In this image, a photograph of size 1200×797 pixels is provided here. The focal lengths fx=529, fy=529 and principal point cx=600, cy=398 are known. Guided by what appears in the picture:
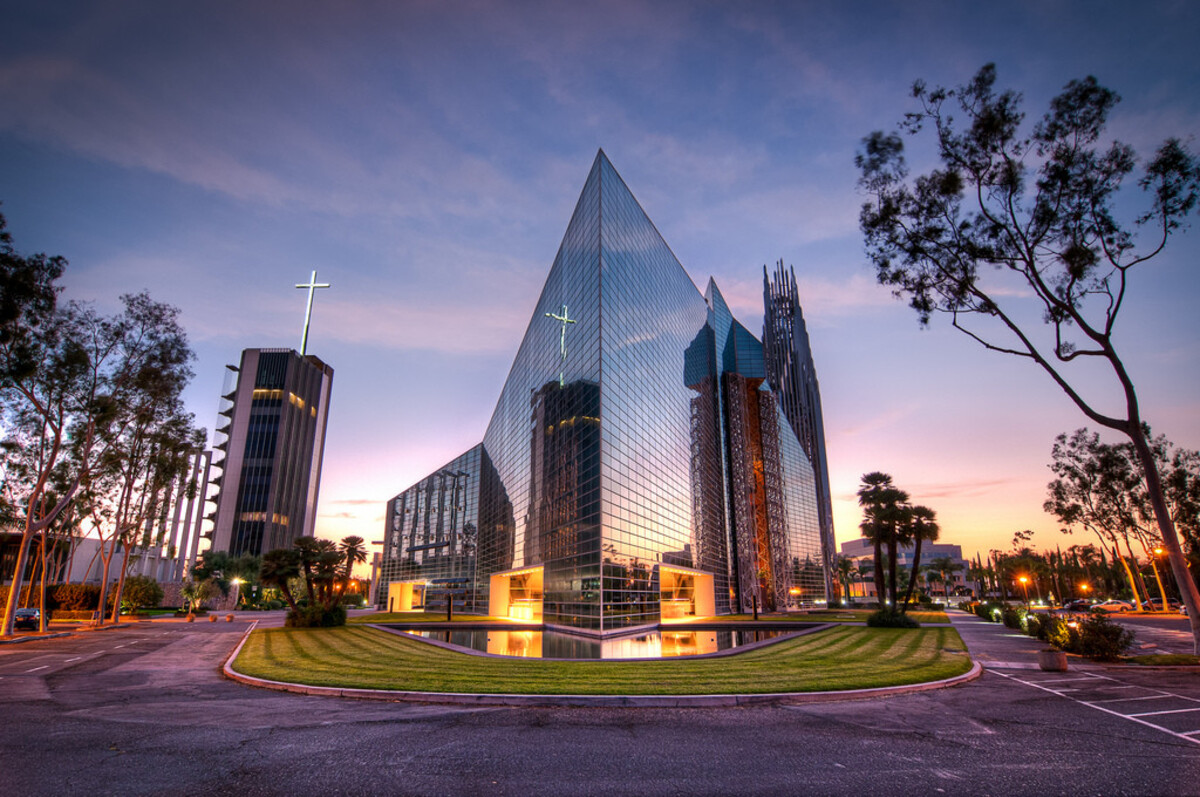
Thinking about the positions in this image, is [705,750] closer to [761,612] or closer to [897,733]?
[897,733]

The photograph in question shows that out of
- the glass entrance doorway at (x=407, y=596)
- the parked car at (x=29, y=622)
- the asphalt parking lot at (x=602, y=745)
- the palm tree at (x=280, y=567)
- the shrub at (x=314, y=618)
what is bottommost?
the glass entrance doorway at (x=407, y=596)

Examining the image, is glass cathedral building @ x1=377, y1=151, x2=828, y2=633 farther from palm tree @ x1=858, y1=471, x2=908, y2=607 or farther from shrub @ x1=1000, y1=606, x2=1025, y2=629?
shrub @ x1=1000, y1=606, x2=1025, y2=629

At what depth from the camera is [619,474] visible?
39219 millimetres

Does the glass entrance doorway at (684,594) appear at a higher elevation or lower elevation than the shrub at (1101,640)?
lower

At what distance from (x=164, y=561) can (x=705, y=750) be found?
459ft

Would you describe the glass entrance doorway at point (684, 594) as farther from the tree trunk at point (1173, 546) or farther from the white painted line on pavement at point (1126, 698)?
the white painted line on pavement at point (1126, 698)

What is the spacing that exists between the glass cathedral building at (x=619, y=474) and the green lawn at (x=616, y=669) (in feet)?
56.0

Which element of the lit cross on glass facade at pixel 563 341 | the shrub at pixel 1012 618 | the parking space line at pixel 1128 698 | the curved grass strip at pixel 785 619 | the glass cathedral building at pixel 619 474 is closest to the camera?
the parking space line at pixel 1128 698

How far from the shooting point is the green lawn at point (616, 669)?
40.8 feet

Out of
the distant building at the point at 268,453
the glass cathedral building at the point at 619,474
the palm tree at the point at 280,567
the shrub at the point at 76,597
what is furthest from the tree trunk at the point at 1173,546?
the distant building at the point at 268,453

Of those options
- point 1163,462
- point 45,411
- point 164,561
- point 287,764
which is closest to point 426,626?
point 45,411

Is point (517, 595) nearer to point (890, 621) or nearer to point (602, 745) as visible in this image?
point (890, 621)

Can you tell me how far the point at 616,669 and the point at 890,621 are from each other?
78.8 ft

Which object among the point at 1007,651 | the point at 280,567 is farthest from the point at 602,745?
the point at 280,567
